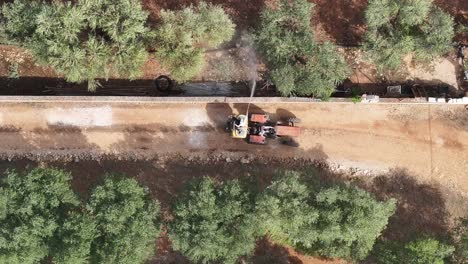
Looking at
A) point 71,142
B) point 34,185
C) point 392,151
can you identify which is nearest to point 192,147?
point 71,142

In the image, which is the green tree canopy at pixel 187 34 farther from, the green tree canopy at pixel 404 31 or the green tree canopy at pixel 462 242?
the green tree canopy at pixel 462 242

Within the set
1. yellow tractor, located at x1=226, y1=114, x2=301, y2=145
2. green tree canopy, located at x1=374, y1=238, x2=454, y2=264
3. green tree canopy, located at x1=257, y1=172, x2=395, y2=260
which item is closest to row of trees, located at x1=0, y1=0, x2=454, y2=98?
yellow tractor, located at x1=226, y1=114, x2=301, y2=145

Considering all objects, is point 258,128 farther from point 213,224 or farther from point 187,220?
point 187,220

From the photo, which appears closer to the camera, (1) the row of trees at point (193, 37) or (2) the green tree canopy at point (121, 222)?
(2) the green tree canopy at point (121, 222)

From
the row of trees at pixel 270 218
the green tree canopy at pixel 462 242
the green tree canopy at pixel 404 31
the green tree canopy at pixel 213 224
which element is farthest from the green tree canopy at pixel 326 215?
the green tree canopy at pixel 404 31

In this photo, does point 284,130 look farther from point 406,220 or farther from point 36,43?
point 36,43

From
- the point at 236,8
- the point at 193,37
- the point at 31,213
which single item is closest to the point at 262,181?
the point at 193,37
